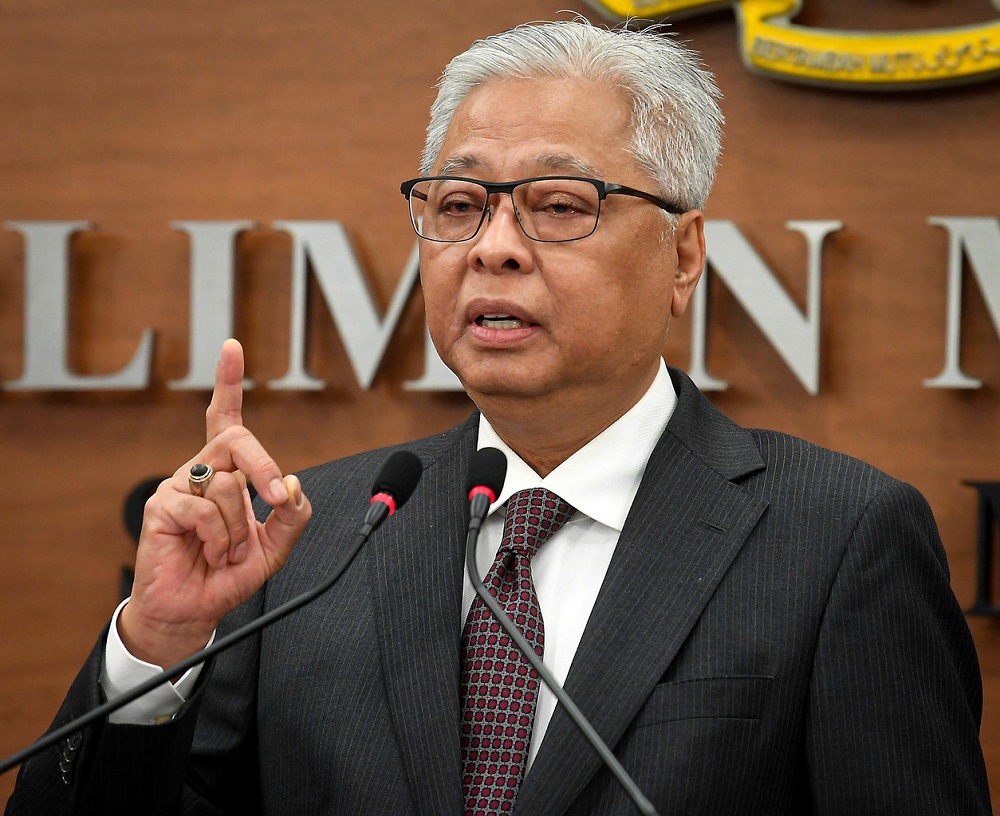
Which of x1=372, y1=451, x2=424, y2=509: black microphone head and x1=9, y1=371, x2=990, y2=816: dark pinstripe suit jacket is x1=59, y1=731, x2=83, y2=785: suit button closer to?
x1=9, y1=371, x2=990, y2=816: dark pinstripe suit jacket

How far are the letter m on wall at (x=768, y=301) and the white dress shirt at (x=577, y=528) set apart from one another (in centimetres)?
104

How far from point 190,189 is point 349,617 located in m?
1.62

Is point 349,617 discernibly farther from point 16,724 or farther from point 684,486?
point 16,724

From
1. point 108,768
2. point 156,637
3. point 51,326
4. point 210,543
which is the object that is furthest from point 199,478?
point 51,326

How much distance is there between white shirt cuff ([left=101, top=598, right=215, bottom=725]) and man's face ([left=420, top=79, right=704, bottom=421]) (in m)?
0.50

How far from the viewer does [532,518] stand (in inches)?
58.5

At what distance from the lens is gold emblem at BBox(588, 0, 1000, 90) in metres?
2.59

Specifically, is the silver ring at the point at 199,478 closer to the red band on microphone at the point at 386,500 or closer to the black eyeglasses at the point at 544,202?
the red band on microphone at the point at 386,500

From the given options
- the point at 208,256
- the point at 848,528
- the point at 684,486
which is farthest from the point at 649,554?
the point at 208,256

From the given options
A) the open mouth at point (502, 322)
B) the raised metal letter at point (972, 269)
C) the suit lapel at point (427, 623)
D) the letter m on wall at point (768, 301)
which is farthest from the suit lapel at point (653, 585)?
the raised metal letter at point (972, 269)

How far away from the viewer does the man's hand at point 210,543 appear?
4.21 ft

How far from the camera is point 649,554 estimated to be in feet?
4.67

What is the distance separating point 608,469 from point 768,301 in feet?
4.05

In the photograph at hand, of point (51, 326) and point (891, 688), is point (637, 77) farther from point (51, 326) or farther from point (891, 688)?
point (51, 326)
